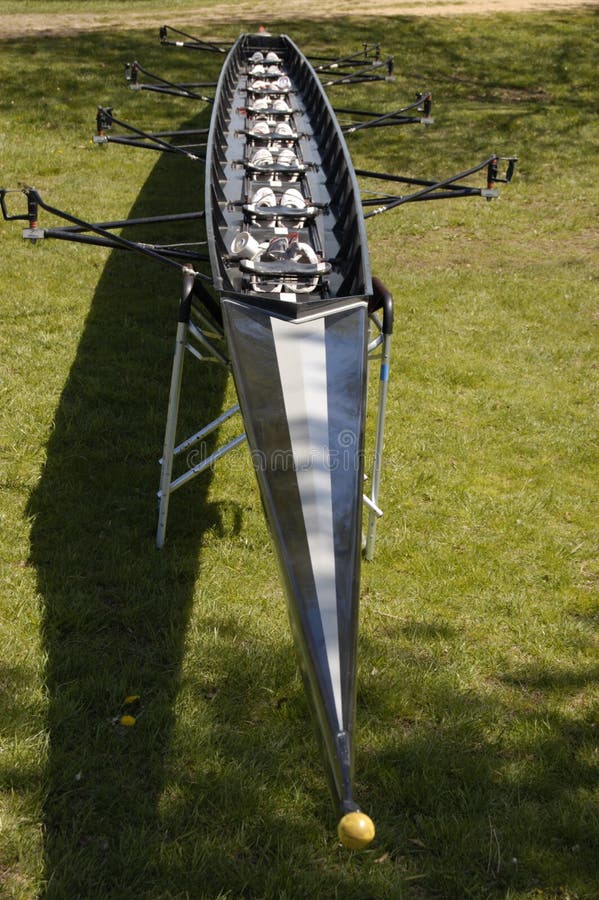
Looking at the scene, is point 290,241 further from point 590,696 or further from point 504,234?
point 504,234

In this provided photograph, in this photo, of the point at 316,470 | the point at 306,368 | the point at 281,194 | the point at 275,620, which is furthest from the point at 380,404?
the point at 281,194

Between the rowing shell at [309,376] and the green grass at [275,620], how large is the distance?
1.10 m

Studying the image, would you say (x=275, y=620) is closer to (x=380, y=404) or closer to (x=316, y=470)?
(x=380, y=404)

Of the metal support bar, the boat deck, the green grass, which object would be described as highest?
the boat deck

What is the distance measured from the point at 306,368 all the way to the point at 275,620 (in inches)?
58.7

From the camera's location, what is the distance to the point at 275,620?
5.02 m

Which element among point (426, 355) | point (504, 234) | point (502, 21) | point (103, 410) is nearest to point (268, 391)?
point (103, 410)

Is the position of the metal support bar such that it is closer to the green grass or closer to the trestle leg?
the green grass

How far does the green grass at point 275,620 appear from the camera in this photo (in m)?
3.71

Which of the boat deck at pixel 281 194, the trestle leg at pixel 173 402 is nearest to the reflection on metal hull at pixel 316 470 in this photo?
the boat deck at pixel 281 194

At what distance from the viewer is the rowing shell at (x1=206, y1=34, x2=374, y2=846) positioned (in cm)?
314

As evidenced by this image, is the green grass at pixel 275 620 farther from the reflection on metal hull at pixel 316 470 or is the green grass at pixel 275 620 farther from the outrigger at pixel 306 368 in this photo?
the reflection on metal hull at pixel 316 470

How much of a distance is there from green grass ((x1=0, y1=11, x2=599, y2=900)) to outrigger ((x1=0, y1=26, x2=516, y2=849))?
21.4 inches

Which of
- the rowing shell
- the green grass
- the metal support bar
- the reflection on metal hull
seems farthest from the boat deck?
the green grass
